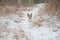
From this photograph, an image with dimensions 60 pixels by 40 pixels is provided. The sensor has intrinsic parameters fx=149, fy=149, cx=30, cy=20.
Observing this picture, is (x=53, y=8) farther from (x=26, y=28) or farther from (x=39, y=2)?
(x=26, y=28)

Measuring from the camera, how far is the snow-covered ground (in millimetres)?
2986

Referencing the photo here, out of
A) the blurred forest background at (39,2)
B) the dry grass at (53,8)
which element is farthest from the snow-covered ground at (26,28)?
the blurred forest background at (39,2)

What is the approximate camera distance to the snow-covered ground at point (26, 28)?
299cm

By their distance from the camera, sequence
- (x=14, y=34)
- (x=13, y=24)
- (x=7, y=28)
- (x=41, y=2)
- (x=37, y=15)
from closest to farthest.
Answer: (x=14, y=34) → (x=7, y=28) → (x=13, y=24) → (x=37, y=15) → (x=41, y=2)

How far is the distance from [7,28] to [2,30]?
0.44 feet

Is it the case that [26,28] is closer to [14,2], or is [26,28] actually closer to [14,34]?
[14,34]

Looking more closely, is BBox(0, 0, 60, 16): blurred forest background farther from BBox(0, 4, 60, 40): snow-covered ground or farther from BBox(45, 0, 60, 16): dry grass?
BBox(0, 4, 60, 40): snow-covered ground

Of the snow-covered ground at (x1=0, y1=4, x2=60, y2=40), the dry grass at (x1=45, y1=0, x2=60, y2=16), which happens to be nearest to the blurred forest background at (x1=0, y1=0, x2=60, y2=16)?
the dry grass at (x1=45, y1=0, x2=60, y2=16)

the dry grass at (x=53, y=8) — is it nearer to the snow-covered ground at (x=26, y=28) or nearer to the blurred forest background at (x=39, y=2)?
the blurred forest background at (x=39, y=2)

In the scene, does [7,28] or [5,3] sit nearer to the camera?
[7,28]

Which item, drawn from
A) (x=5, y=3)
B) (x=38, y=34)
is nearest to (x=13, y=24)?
(x=38, y=34)

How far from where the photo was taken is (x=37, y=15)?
4152 mm

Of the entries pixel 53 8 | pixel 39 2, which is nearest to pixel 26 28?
pixel 53 8

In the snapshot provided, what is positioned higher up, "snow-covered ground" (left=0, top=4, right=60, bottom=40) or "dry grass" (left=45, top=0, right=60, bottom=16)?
"dry grass" (left=45, top=0, right=60, bottom=16)
